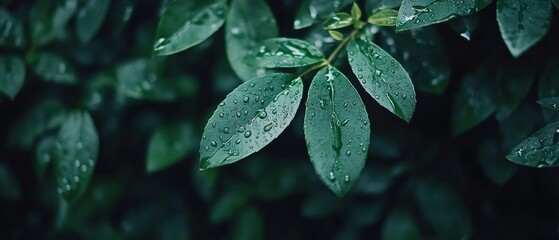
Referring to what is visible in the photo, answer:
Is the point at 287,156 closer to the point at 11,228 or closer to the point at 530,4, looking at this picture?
the point at 530,4

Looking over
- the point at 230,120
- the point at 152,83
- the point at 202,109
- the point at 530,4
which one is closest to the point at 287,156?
the point at 202,109

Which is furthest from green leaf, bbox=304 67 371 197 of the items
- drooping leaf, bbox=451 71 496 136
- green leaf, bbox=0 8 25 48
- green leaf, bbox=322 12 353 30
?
green leaf, bbox=0 8 25 48

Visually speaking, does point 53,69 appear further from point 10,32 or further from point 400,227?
point 400,227

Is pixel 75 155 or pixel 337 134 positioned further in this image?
pixel 75 155

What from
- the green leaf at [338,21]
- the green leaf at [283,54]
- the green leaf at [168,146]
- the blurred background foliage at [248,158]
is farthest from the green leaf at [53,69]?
the green leaf at [338,21]

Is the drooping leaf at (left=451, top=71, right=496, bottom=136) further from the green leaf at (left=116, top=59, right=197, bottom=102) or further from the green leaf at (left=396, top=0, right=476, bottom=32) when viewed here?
the green leaf at (left=116, top=59, right=197, bottom=102)

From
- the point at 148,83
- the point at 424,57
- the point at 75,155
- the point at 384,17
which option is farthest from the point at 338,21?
the point at 75,155

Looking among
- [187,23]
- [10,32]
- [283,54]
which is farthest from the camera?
[10,32]
